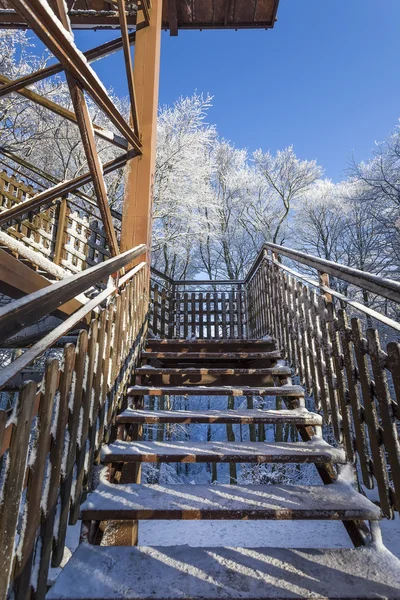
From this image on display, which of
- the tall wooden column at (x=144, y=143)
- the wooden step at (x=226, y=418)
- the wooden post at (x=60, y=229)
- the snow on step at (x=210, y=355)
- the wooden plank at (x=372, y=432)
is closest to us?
the wooden plank at (x=372, y=432)

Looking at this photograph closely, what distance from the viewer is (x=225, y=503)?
1578mm

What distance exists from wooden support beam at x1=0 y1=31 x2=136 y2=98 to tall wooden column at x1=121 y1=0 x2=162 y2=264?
0.35 metres

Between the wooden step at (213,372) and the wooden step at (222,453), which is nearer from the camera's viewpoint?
the wooden step at (222,453)

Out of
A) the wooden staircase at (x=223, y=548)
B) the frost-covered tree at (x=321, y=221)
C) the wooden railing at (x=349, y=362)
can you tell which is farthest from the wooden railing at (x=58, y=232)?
the frost-covered tree at (x=321, y=221)

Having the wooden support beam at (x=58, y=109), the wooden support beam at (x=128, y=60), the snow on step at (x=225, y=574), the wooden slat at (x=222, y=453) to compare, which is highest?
the wooden support beam at (x=128, y=60)

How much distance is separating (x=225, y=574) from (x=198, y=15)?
25.0 ft

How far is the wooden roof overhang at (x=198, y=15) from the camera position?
191 inches

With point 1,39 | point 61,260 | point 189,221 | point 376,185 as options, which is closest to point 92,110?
point 1,39

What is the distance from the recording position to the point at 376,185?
13.5 m

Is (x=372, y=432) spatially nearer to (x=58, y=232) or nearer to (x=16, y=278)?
(x=16, y=278)

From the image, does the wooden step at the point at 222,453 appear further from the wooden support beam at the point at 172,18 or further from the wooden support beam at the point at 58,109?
the wooden support beam at the point at 172,18

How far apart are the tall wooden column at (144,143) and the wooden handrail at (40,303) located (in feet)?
6.41

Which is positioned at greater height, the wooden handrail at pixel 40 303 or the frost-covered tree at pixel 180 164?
the frost-covered tree at pixel 180 164

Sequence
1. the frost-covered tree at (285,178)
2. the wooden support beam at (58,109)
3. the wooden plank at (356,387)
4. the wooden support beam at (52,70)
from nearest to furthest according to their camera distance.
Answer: the wooden plank at (356,387) → the wooden support beam at (52,70) → the wooden support beam at (58,109) → the frost-covered tree at (285,178)
